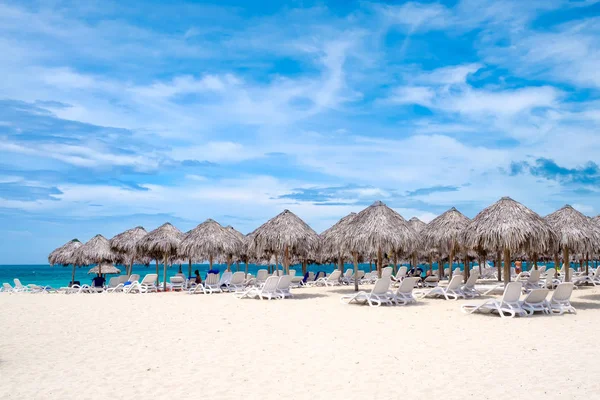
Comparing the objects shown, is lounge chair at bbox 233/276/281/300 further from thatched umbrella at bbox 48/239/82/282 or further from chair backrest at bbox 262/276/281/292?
thatched umbrella at bbox 48/239/82/282

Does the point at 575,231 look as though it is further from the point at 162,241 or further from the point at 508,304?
the point at 162,241

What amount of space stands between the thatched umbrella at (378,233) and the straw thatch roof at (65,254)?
1422 centimetres

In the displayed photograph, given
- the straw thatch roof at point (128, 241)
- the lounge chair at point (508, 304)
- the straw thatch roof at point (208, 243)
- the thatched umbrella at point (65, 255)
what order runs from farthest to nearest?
the thatched umbrella at point (65, 255), the straw thatch roof at point (128, 241), the straw thatch roof at point (208, 243), the lounge chair at point (508, 304)

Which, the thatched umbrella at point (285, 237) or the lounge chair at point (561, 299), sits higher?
the thatched umbrella at point (285, 237)

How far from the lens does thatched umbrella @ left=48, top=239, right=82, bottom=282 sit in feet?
76.3

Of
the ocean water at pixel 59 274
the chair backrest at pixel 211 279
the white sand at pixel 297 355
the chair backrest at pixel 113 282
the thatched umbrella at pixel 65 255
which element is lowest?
the ocean water at pixel 59 274

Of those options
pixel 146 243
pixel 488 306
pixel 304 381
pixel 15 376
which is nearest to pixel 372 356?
pixel 304 381

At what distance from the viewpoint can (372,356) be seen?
6.63 m

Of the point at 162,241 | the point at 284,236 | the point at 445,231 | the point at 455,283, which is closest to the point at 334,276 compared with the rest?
the point at 445,231

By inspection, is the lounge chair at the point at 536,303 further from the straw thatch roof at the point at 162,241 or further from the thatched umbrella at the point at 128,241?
the thatched umbrella at the point at 128,241

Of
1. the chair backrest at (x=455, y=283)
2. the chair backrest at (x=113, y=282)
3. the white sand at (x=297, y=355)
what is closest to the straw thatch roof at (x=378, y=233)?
the chair backrest at (x=455, y=283)

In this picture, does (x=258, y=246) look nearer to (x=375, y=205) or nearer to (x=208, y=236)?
(x=208, y=236)

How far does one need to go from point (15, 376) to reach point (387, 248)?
11.1 m

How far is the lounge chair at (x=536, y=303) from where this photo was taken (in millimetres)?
10453
